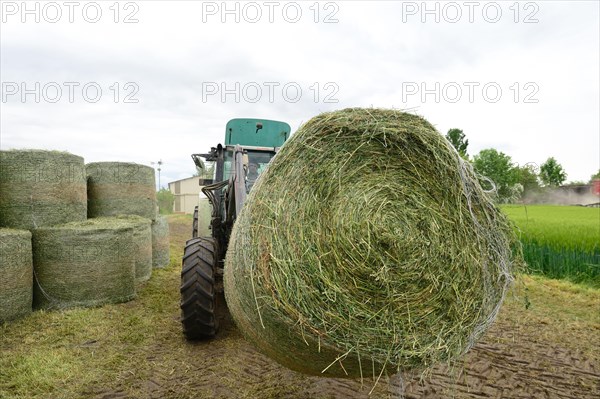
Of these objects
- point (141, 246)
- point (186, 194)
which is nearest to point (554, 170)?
point (186, 194)

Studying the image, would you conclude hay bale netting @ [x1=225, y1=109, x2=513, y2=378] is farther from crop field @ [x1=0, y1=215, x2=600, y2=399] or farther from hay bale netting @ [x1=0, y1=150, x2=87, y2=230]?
hay bale netting @ [x1=0, y1=150, x2=87, y2=230]

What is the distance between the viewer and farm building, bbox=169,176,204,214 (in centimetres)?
4097

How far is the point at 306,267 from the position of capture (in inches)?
86.5

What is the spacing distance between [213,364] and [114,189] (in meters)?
4.32

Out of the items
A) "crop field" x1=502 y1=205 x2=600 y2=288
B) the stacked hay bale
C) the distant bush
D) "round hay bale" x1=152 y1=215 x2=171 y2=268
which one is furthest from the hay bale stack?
the distant bush

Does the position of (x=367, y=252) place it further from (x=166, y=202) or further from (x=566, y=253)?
(x=166, y=202)

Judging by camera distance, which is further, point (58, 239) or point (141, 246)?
point (141, 246)

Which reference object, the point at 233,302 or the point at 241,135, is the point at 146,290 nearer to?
the point at 241,135

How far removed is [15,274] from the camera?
498cm

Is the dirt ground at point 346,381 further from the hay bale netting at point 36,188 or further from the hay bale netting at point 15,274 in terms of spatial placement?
the hay bale netting at point 36,188

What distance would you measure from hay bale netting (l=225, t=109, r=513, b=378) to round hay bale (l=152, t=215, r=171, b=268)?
237 inches

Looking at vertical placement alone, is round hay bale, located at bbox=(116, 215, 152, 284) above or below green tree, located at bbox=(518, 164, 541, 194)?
below

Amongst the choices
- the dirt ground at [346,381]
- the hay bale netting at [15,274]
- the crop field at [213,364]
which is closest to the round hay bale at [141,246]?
the crop field at [213,364]

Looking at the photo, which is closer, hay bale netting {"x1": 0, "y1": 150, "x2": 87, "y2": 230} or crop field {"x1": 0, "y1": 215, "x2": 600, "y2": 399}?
crop field {"x1": 0, "y1": 215, "x2": 600, "y2": 399}
